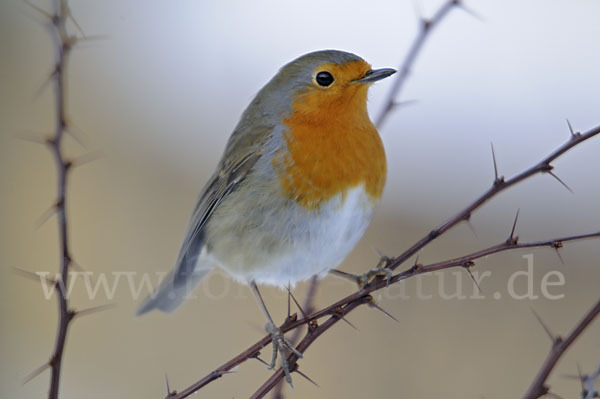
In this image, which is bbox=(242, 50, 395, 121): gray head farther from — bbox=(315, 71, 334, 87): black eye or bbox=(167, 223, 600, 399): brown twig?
bbox=(167, 223, 600, 399): brown twig

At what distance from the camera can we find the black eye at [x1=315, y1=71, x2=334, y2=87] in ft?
8.95

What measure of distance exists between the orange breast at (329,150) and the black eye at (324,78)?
0.04 metres

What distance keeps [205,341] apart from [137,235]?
2.83 ft

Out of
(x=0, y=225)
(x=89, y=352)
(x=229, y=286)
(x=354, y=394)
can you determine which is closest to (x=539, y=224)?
(x=354, y=394)

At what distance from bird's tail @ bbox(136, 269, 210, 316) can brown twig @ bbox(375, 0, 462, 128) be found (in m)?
1.44

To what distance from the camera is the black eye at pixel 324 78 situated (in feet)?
8.95

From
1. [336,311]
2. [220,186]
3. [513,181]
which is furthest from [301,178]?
[513,181]

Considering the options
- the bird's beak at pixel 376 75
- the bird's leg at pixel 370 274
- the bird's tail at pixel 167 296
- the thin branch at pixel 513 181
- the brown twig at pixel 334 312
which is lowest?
the bird's tail at pixel 167 296

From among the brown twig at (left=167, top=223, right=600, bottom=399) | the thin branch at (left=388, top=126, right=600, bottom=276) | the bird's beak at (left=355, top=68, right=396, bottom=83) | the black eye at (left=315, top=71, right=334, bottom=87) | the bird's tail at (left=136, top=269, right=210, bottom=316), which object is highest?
the bird's beak at (left=355, top=68, right=396, bottom=83)

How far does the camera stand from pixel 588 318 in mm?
1477

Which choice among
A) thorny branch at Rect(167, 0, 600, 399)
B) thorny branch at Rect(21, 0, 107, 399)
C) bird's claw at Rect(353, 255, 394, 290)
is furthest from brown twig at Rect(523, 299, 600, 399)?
thorny branch at Rect(21, 0, 107, 399)

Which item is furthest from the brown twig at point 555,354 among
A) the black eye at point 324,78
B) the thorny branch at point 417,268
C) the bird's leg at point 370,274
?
the black eye at point 324,78

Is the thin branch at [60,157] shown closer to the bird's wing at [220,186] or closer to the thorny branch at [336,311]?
the thorny branch at [336,311]

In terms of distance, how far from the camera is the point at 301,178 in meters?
2.60
